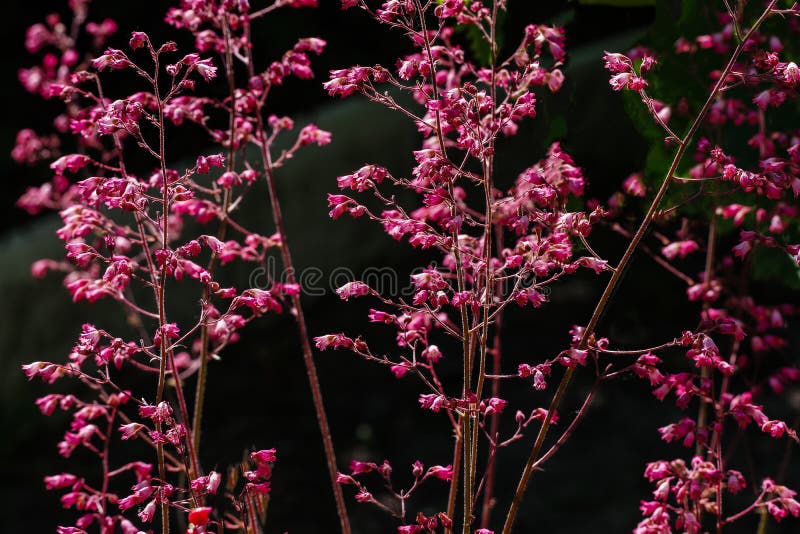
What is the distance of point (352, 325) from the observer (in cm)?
414

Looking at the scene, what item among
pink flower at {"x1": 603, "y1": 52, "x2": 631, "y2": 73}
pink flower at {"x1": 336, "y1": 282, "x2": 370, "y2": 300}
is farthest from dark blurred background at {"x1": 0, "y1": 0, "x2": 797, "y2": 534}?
pink flower at {"x1": 336, "y1": 282, "x2": 370, "y2": 300}

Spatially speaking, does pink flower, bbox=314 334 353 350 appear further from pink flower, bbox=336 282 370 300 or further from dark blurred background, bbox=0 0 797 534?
dark blurred background, bbox=0 0 797 534

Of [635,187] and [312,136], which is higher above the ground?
[312,136]

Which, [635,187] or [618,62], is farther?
[635,187]

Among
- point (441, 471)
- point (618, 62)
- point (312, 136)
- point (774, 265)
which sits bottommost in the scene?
point (441, 471)

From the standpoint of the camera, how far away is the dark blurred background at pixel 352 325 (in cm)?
254

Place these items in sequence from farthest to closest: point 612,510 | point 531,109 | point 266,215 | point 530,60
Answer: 1. point 266,215
2. point 612,510
3. point 530,60
4. point 531,109

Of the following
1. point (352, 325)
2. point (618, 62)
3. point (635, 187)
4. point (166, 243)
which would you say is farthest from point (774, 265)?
point (352, 325)

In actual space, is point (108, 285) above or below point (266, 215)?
below

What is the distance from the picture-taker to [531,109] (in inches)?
52.2

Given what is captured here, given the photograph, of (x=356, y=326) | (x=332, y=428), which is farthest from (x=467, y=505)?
(x=356, y=326)

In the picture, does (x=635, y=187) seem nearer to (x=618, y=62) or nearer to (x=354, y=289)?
(x=618, y=62)

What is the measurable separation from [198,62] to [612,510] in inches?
76.9

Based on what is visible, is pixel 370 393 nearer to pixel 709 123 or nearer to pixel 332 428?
pixel 332 428
